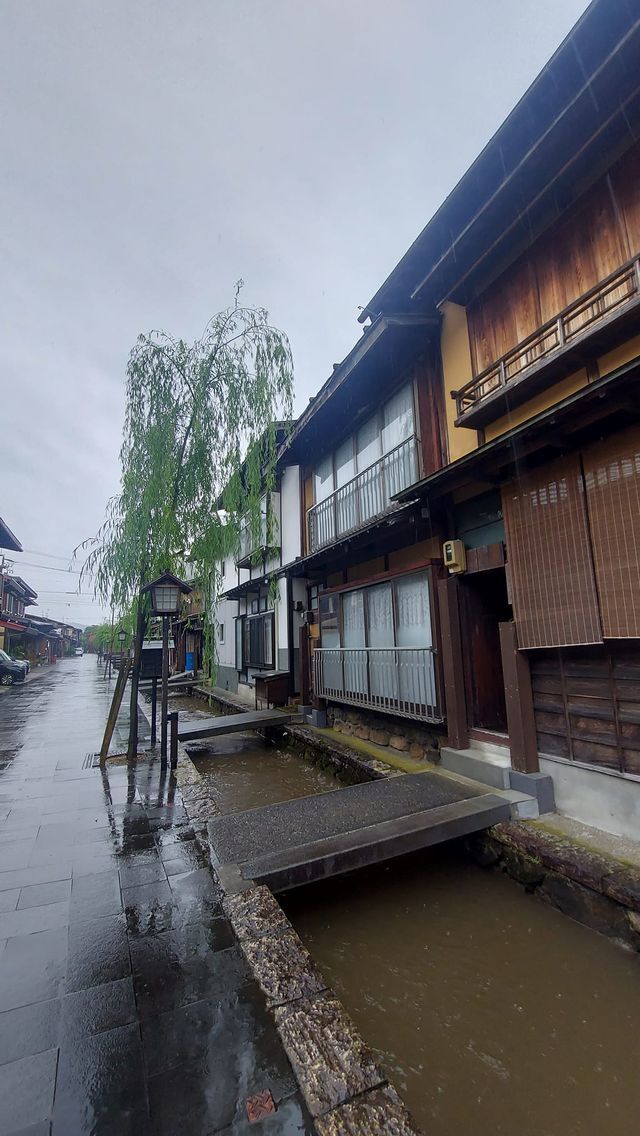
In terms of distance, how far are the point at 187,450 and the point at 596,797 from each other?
22.5ft

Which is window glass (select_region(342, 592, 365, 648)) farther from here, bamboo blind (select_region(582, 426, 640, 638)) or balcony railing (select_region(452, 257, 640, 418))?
bamboo blind (select_region(582, 426, 640, 638))

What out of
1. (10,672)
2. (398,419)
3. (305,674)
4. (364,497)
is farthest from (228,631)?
(398,419)

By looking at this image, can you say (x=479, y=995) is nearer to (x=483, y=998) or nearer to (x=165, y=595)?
(x=483, y=998)

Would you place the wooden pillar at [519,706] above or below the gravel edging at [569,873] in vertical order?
above

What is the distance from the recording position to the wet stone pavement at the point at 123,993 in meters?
1.79

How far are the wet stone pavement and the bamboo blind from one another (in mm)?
3811

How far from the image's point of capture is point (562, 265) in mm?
4863

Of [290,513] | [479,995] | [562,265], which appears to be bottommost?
[479,995]

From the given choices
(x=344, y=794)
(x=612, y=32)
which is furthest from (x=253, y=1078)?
(x=612, y=32)

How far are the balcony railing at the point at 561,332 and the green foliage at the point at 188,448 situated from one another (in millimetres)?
3360

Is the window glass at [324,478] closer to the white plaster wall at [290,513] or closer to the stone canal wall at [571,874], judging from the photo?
the white plaster wall at [290,513]

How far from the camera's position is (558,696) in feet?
15.2

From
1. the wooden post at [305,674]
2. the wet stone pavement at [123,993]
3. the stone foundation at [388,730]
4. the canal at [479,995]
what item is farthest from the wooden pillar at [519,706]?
the wooden post at [305,674]

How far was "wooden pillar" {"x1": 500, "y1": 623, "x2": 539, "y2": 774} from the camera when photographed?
4801 millimetres
